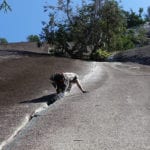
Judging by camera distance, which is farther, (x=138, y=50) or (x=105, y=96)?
(x=138, y=50)

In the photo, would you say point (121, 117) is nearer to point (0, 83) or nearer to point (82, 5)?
point (0, 83)

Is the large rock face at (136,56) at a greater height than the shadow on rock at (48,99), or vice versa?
the shadow on rock at (48,99)

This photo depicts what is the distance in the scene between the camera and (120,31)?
4022cm

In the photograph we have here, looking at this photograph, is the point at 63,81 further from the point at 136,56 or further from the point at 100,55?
the point at 100,55

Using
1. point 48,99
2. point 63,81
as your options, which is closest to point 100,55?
point 63,81

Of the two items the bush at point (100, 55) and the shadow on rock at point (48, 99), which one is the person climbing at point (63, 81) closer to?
the shadow on rock at point (48, 99)

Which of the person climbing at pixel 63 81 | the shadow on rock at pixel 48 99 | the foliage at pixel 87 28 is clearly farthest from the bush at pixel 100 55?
the shadow on rock at pixel 48 99

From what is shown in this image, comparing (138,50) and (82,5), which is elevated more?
(82,5)

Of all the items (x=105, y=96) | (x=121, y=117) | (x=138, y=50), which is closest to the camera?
(x=121, y=117)

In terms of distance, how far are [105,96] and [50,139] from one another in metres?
5.75

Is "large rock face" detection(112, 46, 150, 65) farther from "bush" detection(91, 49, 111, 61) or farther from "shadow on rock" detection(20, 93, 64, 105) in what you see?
"shadow on rock" detection(20, 93, 64, 105)

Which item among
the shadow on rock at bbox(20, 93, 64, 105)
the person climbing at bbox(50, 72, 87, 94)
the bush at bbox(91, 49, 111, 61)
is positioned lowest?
the bush at bbox(91, 49, 111, 61)

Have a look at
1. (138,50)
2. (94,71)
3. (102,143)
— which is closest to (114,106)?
(102,143)

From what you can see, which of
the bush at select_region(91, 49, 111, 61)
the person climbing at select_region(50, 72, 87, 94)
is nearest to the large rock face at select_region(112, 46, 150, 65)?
the bush at select_region(91, 49, 111, 61)
